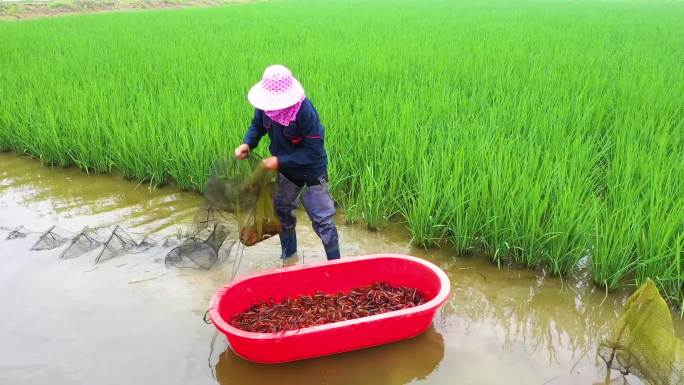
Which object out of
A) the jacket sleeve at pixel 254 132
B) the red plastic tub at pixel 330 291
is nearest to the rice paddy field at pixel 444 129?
the red plastic tub at pixel 330 291

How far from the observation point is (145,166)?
3.37 m

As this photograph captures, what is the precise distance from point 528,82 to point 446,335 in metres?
3.30

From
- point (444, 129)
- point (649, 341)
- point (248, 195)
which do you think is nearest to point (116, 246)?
point (248, 195)

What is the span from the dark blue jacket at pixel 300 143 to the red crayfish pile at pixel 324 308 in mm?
507

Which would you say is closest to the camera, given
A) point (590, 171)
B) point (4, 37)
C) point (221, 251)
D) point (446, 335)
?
point (446, 335)

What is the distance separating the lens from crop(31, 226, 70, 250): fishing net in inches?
99.2

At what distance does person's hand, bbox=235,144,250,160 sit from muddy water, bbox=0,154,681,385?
594mm

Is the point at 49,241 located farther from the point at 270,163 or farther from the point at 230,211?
the point at 270,163

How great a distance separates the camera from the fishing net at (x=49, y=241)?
2.52 m

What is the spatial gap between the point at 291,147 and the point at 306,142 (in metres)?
0.09

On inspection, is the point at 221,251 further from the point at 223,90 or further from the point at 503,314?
the point at 223,90

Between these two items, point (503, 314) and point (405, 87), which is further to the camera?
point (405, 87)

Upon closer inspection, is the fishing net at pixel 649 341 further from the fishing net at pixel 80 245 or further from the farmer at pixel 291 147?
the fishing net at pixel 80 245

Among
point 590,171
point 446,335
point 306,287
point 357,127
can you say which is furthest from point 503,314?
point 357,127
